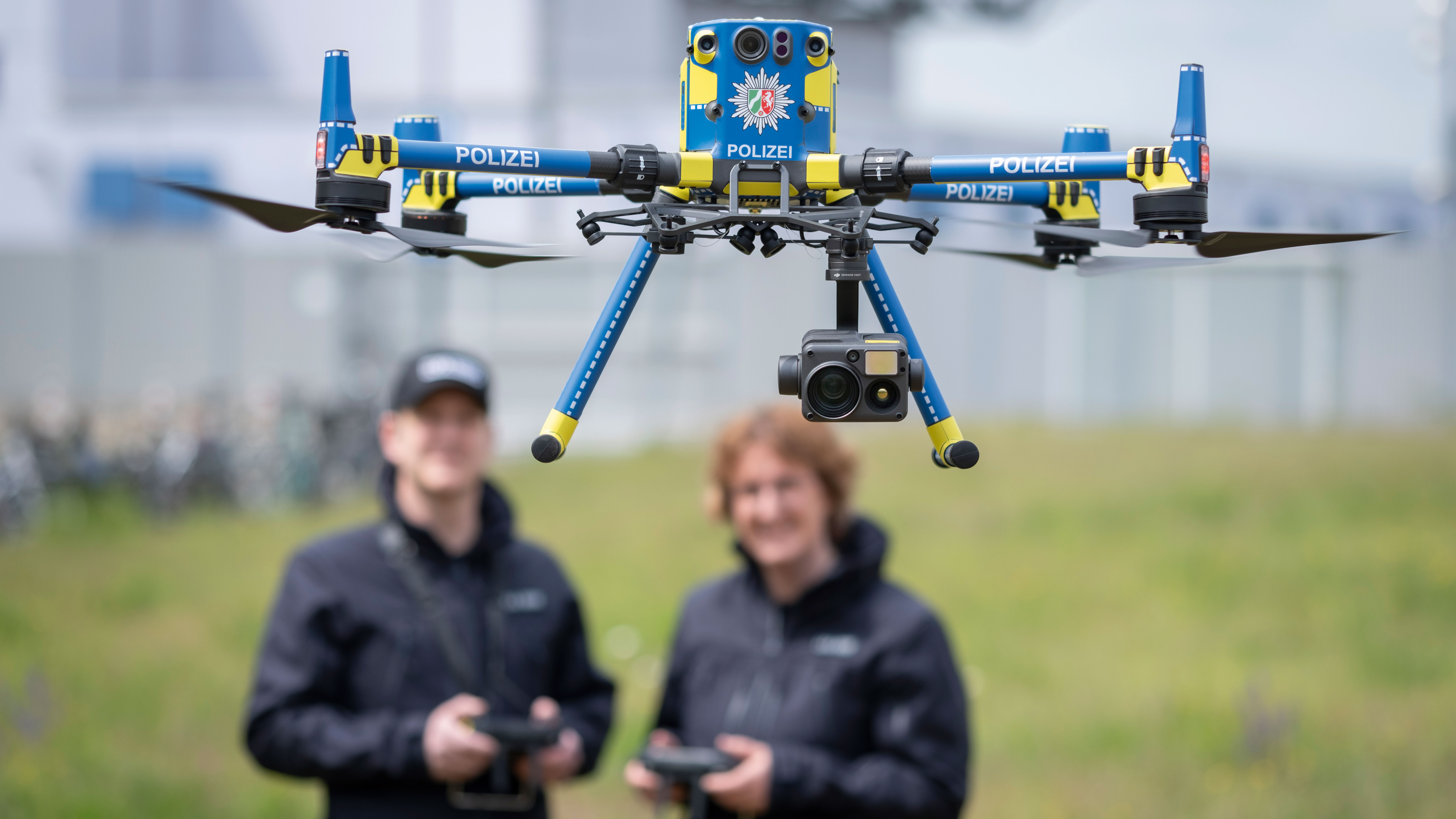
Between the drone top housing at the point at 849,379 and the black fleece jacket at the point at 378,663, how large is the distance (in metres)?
2.74

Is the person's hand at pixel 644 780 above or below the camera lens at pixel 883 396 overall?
below

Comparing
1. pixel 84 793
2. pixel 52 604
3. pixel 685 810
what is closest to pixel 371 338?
pixel 52 604

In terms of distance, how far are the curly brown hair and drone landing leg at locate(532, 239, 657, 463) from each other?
2.52 meters

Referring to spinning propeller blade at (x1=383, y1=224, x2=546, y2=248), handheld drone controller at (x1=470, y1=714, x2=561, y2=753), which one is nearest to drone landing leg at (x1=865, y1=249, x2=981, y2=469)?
spinning propeller blade at (x1=383, y1=224, x2=546, y2=248)

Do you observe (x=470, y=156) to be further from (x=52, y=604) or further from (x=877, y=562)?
(x=52, y=604)

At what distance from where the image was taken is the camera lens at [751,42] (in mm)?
1321

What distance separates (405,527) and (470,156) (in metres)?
2.82

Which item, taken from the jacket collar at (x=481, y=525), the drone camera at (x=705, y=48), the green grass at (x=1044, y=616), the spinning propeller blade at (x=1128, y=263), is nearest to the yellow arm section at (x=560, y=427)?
the drone camera at (x=705, y=48)

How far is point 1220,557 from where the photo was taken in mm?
10438

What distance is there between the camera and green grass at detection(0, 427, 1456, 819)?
292 inches

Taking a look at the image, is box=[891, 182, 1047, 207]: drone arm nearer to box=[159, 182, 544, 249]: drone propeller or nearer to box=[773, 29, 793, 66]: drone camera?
box=[773, 29, 793, 66]: drone camera

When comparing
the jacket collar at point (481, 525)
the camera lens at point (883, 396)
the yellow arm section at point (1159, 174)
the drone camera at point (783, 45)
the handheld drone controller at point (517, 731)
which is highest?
the drone camera at point (783, 45)

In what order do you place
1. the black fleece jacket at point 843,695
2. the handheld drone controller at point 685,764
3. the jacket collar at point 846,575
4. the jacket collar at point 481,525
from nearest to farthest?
the handheld drone controller at point 685,764 < the black fleece jacket at point 843,695 < the jacket collar at point 846,575 < the jacket collar at point 481,525

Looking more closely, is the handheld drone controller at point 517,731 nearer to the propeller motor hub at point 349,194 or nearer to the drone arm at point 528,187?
the drone arm at point 528,187
